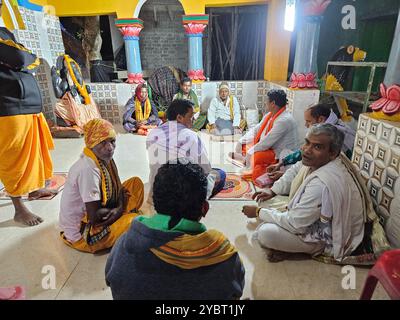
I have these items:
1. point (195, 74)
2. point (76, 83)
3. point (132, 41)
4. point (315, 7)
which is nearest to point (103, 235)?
point (315, 7)

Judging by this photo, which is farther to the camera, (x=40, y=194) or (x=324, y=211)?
(x=40, y=194)

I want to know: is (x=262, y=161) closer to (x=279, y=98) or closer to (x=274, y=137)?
(x=274, y=137)

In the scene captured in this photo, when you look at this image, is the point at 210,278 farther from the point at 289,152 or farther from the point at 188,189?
the point at 289,152

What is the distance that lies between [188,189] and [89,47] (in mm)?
7384

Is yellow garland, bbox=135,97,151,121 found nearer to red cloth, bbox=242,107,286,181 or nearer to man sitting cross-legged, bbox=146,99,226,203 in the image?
red cloth, bbox=242,107,286,181

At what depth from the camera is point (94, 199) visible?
1729 mm

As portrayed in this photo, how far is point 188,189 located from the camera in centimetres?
91

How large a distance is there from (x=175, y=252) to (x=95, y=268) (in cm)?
120

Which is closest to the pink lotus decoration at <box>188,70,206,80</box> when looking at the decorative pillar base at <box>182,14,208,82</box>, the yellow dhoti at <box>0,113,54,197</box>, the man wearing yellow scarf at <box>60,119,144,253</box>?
the decorative pillar base at <box>182,14,208,82</box>

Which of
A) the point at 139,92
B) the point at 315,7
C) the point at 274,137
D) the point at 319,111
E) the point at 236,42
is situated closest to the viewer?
the point at 319,111

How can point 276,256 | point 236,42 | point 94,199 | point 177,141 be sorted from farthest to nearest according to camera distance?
1. point 236,42
2. point 177,141
3. point 276,256
4. point 94,199

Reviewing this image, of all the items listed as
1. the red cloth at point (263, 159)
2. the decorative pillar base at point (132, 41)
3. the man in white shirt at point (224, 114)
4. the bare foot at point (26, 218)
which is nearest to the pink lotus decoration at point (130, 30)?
the decorative pillar base at point (132, 41)

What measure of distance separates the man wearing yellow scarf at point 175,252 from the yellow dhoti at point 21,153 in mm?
1795
